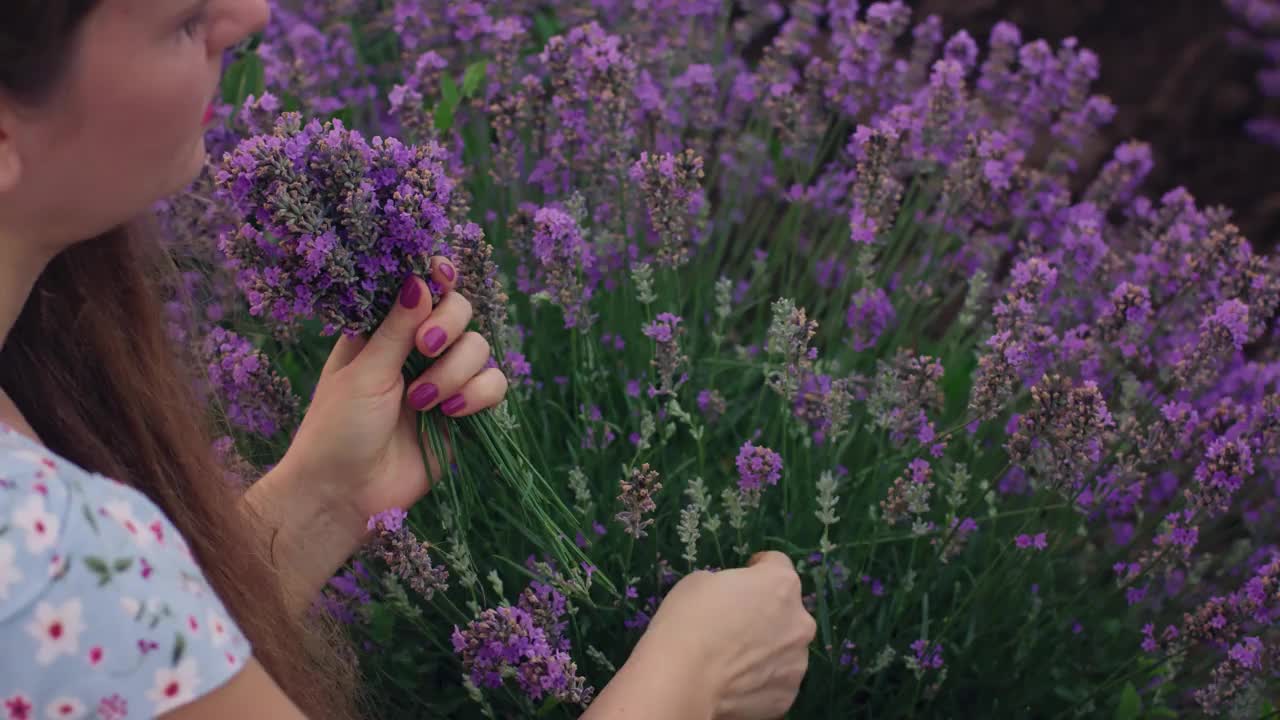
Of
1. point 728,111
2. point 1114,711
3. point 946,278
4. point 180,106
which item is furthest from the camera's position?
point 728,111

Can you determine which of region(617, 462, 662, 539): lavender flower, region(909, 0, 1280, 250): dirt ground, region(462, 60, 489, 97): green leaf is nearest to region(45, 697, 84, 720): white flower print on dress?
region(617, 462, 662, 539): lavender flower

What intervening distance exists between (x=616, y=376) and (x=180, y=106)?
1.28 metres

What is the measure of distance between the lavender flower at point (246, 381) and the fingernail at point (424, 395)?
0.40 metres

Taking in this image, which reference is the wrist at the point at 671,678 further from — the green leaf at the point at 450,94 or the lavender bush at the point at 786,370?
the green leaf at the point at 450,94

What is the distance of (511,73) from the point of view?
2461 mm

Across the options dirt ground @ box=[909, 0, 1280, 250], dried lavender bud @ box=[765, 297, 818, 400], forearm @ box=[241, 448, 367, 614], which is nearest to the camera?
forearm @ box=[241, 448, 367, 614]

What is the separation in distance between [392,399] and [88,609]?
19.6 inches

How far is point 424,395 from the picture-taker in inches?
55.7

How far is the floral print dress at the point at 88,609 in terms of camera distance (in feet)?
3.23

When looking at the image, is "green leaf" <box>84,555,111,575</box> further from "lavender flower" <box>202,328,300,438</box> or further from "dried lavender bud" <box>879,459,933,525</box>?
"dried lavender bud" <box>879,459,933,525</box>

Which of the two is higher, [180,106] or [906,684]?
[180,106]

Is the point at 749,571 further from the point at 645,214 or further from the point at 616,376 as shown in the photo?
the point at 645,214

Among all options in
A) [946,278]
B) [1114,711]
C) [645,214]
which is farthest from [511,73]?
[1114,711]

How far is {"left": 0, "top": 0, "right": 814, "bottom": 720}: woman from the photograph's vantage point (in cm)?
101
